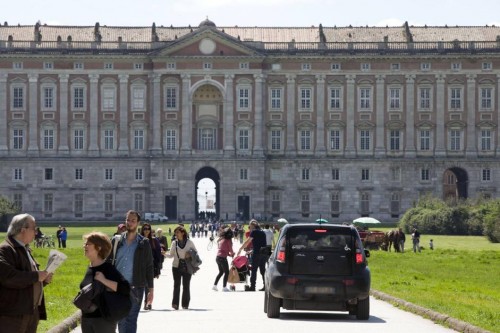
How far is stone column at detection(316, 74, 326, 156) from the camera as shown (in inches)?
4592

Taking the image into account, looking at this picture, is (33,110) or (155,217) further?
(33,110)

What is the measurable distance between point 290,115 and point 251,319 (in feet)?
296

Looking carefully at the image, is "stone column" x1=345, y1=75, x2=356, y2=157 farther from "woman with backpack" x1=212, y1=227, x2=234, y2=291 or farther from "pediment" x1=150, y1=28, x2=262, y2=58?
"woman with backpack" x1=212, y1=227, x2=234, y2=291

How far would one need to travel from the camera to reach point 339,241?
90.1ft

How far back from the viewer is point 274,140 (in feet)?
385

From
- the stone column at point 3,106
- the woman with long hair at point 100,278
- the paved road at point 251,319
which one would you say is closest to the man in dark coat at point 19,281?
the woman with long hair at point 100,278

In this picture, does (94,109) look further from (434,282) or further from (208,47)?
(434,282)

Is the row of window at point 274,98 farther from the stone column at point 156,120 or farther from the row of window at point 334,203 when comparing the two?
the row of window at point 334,203

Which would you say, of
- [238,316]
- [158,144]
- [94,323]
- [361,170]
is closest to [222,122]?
[158,144]

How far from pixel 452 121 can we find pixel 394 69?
6.85m

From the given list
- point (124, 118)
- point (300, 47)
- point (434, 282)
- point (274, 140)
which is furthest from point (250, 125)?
point (434, 282)

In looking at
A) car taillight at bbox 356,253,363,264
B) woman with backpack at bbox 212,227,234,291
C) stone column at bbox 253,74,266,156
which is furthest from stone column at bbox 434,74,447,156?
car taillight at bbox 356,253,363,264

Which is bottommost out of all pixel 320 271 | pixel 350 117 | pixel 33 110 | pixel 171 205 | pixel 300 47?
pixel 171 205

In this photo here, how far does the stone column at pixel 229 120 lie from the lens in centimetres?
11594
